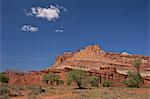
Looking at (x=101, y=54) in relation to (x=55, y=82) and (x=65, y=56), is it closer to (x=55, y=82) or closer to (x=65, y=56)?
(x=65, y=56)

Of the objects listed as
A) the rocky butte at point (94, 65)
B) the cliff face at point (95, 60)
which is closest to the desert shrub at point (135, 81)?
the rocky butte at point (94, 65)

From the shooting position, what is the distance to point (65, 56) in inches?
4269

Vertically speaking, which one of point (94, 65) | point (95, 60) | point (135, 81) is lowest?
point (135, 81)

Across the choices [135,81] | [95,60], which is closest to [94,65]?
[95,60]

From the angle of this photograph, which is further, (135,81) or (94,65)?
(94,65)

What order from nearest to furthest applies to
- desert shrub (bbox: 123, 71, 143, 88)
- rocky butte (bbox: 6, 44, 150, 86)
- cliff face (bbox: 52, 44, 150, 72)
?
desert shrub (bbox: 123, 71, 143, 88) < rocky butte (bbox: 6, 44, 150, 86) < cliff face (bbox: 52, 44, 150, 72)

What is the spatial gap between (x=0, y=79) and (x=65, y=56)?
186 ft

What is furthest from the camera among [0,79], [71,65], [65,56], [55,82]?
[65,56]

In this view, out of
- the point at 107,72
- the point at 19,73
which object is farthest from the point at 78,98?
the point at 19,73

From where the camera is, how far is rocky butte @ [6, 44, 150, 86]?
74.5 metres

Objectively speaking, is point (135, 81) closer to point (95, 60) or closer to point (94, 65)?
point (94, 65)

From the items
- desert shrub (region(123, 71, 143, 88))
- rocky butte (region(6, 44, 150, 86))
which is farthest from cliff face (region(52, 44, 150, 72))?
desert shrub (region(123, 71, 143, 88))

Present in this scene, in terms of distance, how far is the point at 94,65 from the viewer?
94.2 m

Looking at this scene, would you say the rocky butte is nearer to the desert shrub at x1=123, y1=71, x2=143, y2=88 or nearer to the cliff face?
the cliff face
